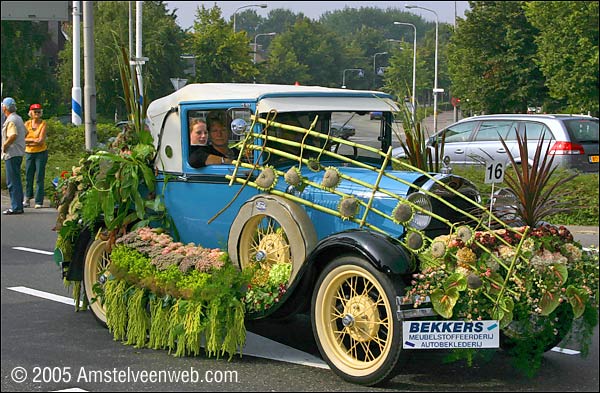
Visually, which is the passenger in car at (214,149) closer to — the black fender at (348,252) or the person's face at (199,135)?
the person's face at (199,135)

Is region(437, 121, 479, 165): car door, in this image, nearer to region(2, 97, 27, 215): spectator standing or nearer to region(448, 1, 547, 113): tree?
region(448, 1, 547, 113): tree

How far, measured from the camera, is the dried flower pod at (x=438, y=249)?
18.3 feet

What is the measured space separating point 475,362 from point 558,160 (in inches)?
426

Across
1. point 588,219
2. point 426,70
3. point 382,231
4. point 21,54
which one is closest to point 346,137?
point 382,231

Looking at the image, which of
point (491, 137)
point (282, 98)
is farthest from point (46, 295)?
point (491, 137)

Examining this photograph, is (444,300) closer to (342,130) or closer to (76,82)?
(342,130)

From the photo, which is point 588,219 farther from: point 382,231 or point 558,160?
point 382,231

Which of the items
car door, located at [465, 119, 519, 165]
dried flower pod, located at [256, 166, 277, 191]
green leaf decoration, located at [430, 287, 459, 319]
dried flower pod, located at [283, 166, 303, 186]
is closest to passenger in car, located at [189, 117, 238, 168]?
dried flower pod, located at [256, 166, 277, 191]

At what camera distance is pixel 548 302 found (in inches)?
218

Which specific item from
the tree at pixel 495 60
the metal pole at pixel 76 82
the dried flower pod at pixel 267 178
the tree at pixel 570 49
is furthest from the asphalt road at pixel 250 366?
the tree at pixel 570 49

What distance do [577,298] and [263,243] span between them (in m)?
2.22

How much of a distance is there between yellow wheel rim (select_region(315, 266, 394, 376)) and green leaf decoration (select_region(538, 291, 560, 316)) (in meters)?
0.94

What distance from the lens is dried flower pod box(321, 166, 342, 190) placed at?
243 inches

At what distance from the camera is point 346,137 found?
7.18 meters
